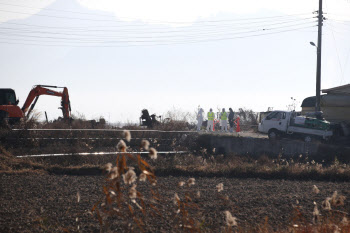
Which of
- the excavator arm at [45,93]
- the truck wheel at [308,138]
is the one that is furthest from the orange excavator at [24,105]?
the truck wheel at [308,138]

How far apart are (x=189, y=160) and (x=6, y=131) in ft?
22.6

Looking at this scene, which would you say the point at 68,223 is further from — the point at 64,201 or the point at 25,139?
the point at 25,139

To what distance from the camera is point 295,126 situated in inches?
1035

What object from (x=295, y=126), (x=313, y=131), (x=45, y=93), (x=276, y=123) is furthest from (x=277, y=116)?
(x=45, y=93)

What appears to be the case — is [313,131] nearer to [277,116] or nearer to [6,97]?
[277,116]

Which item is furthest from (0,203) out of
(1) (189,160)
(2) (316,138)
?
(2) (316,138)

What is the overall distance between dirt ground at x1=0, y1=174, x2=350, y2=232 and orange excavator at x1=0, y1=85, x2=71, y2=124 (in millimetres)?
12505

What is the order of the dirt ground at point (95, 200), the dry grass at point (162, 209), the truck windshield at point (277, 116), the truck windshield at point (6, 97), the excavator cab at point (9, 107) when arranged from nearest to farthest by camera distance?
the dry grass at point (162, 209) → the dirt ground at point (95, 200) → the excavator cab at point (9, 107) → the truck windshield at point (6, 97) → the truck windshield at point (277, 116)

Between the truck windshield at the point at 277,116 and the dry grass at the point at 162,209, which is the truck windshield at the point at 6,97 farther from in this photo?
the truck windshield at the point at 277,116

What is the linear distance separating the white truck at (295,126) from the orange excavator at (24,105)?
1246 cm

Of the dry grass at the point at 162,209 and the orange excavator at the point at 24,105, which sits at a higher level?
the orange excavator at the point at 24,105

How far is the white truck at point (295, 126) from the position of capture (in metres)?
25.7

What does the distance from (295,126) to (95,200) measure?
20.2 m

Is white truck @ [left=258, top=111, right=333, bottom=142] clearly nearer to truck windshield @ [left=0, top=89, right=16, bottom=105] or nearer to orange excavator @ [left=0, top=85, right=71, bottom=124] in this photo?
orange excavator @ [left=0, top=85, right=71, bottom=124]
